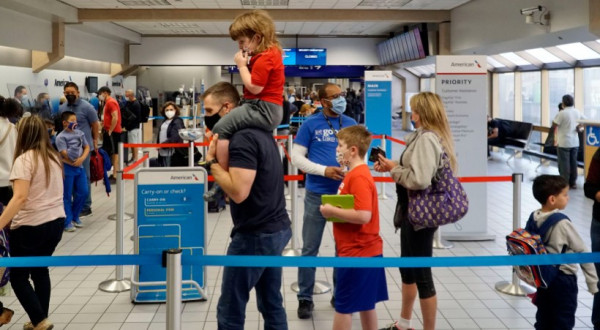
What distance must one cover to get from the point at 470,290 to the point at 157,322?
2647 millimetres

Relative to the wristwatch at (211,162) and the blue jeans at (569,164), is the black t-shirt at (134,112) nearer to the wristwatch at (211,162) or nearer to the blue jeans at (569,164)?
the blue jeans at (569,164)

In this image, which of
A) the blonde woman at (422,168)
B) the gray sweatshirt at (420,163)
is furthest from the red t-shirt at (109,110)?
the gray sweatshirt at (420,163)

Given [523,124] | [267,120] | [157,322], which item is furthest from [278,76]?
[523,124]

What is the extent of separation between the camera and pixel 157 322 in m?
4.68

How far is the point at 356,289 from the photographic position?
343 cm

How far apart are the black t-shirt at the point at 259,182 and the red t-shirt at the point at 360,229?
68 centimetres

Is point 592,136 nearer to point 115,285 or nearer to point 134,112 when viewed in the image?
point 115,285

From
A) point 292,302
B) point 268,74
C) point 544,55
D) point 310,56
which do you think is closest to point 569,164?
point 544,55

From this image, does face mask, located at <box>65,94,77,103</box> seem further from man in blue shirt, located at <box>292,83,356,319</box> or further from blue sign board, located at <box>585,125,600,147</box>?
blue sign board, located at <box>585,125,600,147</box>

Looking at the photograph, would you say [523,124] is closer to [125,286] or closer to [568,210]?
[568,210]

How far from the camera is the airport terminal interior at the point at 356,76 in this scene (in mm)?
5086

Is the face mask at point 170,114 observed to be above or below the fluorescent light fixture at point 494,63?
below

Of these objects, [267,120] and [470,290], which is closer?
[267,120]

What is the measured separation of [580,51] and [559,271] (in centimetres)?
1146
